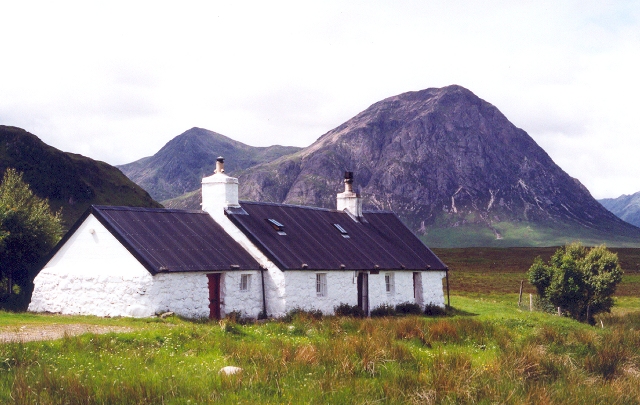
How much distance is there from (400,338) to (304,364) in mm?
6123

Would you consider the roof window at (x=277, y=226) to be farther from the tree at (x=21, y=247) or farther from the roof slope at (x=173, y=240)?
the tree at (x=21, y=247)

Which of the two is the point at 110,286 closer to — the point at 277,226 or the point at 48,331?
the point at 48,331

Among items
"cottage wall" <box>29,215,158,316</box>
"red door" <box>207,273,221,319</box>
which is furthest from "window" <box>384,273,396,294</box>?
"cottage wall" <box>29,215,158,316</box>

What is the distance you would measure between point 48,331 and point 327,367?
934 cm

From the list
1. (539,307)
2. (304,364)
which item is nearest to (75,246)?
(304,364)

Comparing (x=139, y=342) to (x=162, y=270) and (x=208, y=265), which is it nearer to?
(x=162, y=270)

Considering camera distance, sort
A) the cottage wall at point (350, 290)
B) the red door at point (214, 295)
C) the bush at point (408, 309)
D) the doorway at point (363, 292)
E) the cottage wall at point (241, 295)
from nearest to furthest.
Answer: the red door at point (214, 295) < the cottage wall at point (241, 295) < the cottage wall at point (350, 290) < the doorway at point (363, 292) < the bush at point (408, 309)

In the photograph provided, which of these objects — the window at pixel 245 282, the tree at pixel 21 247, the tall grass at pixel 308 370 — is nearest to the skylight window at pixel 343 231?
the window at pixel 245 282

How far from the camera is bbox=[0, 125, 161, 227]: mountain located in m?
108

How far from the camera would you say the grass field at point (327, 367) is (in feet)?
41.1

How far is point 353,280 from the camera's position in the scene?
3331 cm

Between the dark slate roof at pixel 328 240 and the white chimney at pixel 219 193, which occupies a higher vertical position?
the white chimney at pixel 219 193

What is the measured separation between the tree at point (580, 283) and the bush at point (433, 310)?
26.9ft

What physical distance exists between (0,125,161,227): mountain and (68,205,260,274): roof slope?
77103mm
